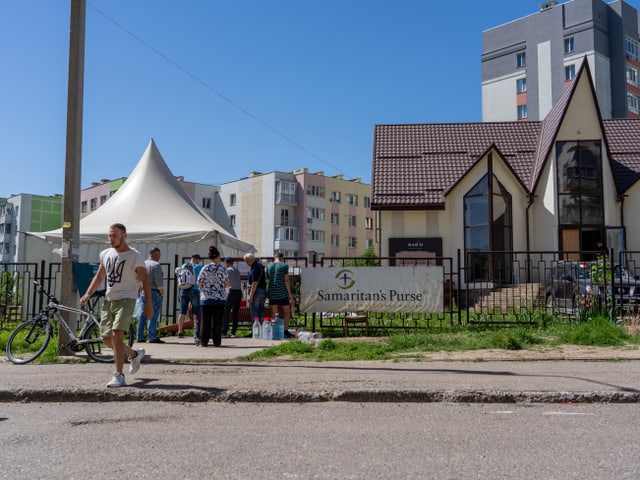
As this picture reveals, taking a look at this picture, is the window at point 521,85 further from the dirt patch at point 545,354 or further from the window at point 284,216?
the dirt patch at point 545,354

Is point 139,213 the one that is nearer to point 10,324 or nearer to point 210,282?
point 10,324

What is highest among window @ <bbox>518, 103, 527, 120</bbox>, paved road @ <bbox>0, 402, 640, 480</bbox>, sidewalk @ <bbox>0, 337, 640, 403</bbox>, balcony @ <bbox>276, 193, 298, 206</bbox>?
window @ <bbox>518, 103, 527, 120</bbox>

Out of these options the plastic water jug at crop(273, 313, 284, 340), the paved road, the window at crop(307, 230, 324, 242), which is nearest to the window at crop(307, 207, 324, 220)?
the window at crop(307, 230, 324, 242)

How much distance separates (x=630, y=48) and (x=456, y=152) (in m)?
42.1

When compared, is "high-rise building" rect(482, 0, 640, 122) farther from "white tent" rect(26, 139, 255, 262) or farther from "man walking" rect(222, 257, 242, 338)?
→ "man walking" rect(222, 257, 242, 338)

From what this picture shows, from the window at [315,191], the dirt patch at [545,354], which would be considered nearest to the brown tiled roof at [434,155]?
the dirt patch at [545,354]

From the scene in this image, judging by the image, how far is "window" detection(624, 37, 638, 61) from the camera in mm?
58781

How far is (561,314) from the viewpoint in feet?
43.0

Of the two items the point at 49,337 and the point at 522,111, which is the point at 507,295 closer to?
the point at 49,337

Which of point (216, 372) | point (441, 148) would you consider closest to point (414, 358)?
point (216, 372)

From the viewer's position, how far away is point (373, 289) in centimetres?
1273

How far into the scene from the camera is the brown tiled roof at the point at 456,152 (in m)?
25.6

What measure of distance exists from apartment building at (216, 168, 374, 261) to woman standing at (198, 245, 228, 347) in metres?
62.1

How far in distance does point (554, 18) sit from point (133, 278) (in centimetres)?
6102
